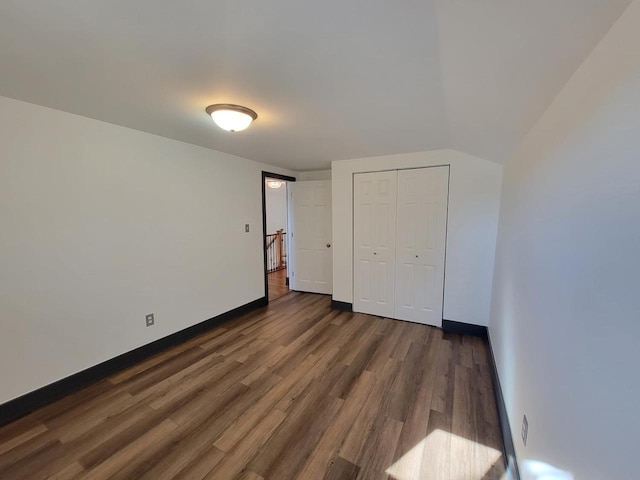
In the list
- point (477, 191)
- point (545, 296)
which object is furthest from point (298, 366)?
point (477, 191)

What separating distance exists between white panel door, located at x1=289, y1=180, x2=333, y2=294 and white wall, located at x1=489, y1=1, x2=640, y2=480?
132 inches

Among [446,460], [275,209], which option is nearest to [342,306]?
[446,460]

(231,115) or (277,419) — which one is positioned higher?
(231,115)

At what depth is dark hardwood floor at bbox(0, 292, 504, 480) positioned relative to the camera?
1558 mm

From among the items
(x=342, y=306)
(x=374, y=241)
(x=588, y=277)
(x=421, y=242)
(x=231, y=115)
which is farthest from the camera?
(x=342, y=306)

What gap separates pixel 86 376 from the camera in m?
2.27

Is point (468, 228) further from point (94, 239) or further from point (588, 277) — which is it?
point (94, 239)

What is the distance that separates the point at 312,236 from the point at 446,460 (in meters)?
3.58

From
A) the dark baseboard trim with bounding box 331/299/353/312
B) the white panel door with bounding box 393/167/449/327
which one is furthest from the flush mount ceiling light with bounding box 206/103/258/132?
the dark baseboard trim with bounding box 331/299/353/312

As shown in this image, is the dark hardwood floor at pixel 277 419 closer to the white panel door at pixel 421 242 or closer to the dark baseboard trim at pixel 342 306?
the white panel door at pixel 421 242

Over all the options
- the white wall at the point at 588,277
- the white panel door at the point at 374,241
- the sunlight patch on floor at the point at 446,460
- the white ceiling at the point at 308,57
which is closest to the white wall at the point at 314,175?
the white panel door at the point at 374,241

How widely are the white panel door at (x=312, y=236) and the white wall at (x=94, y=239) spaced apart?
1588 mm

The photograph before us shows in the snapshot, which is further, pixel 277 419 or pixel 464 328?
pixel 464 328

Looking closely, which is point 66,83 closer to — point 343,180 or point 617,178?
point 617,178
